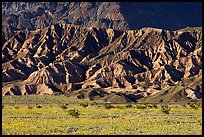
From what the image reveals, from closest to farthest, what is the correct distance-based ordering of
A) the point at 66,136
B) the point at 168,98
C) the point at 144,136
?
the point at 144,136 → the point at 66,136 → the point at 168,98

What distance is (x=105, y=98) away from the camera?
178125mm

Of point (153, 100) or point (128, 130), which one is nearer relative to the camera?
point (128, 130)

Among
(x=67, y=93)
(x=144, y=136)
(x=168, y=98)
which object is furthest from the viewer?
(x=67, y=93)

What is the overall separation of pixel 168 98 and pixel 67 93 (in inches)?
1716

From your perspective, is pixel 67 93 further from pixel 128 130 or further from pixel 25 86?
pixel 128 130

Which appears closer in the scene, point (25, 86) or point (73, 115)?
point (73, 115)

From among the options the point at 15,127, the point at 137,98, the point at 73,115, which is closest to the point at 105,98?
the point at 137,98

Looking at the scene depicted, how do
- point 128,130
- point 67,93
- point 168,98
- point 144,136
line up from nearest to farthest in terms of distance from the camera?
point 144,136, point 128,130, point 168,98, point 67,93

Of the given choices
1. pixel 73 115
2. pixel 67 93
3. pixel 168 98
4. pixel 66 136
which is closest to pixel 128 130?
pixel 66 136

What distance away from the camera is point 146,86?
200m

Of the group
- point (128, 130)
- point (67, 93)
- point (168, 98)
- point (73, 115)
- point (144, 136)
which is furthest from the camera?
point (67, 93)

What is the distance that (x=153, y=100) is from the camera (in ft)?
573

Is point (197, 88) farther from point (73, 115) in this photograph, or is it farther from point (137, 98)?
point (73, 115)

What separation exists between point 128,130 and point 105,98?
494 feet
